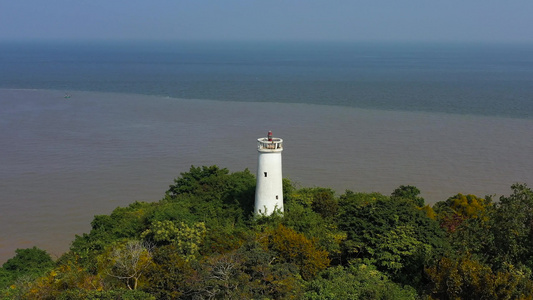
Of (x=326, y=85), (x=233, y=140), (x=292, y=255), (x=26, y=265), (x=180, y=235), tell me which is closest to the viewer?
(x=292, y=255)

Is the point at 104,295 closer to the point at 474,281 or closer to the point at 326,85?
the point at 474,281

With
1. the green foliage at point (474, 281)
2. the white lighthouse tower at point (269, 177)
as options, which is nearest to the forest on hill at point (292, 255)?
the green foliage at point (474, 281)

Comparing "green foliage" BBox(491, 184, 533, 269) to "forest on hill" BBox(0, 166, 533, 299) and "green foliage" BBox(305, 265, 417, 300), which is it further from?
"green foliage" BBox(305, 265, 417, 300)

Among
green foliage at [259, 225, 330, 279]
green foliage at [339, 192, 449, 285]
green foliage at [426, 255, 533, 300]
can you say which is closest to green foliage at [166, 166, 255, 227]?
green foliage at [259, 225, 330, 279]

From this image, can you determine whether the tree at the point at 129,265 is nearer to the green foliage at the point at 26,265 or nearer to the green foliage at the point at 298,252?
the green foliage at the point at 298,252

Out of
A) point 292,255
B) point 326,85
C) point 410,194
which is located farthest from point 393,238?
point 326,85

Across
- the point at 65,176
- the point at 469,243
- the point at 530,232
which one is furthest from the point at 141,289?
the point at 65,176

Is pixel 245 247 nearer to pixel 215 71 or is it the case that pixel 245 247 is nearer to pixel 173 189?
pixel 173 189
